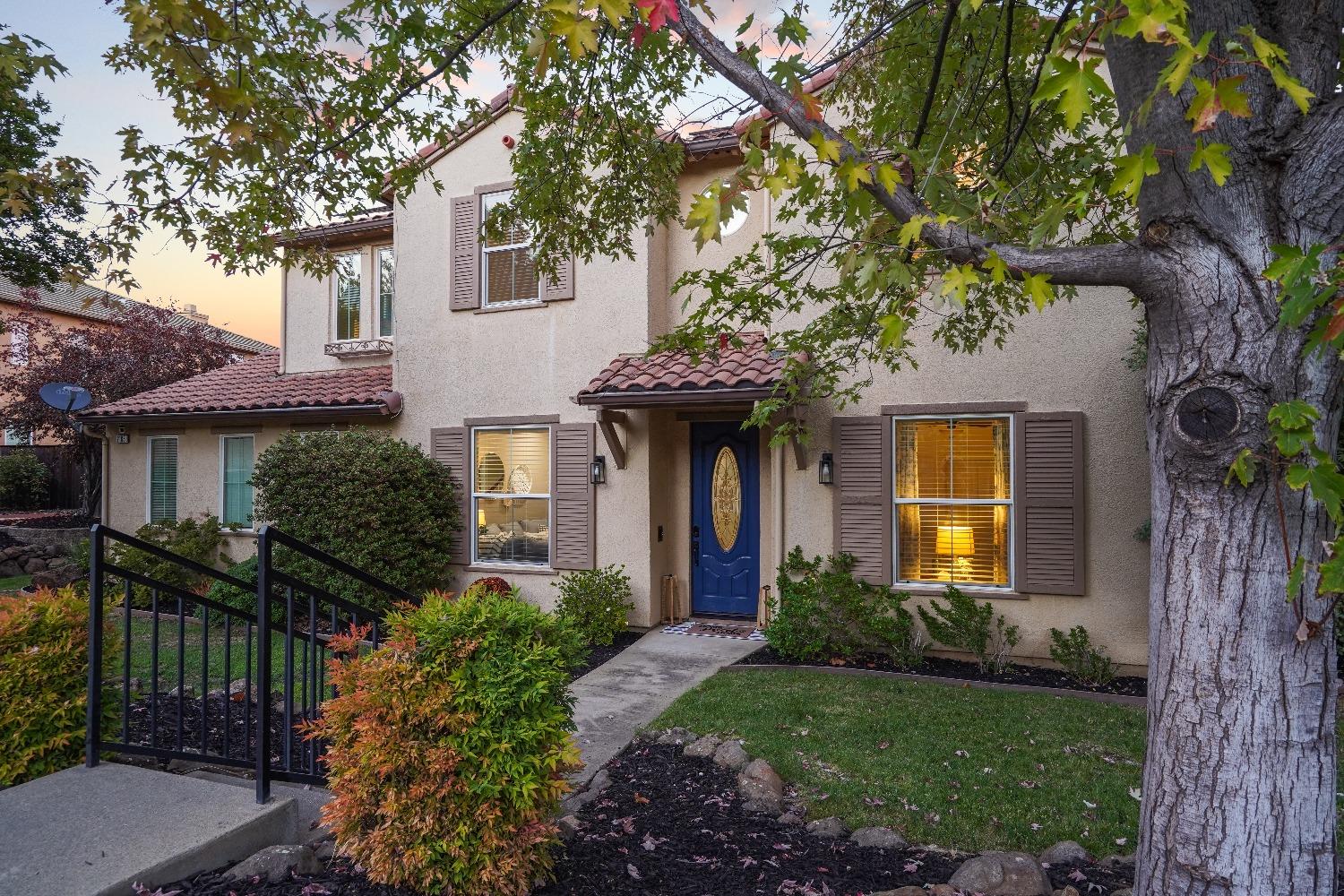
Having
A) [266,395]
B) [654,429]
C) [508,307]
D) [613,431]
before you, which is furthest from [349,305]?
[654,429]

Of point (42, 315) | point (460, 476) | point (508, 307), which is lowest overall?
point (460, 476)

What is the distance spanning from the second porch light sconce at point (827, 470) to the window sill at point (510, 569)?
344cm

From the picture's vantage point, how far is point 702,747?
211 inches

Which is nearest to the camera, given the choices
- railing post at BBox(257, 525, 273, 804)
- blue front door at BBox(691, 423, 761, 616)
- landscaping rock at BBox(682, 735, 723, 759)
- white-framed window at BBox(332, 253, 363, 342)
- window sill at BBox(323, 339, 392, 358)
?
railing post at BBox(257, 525, 273, 804)

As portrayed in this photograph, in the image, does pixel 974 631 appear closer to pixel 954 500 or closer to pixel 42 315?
pixel 954 500

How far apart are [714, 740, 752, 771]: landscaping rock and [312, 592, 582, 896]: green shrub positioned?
2061 millimetres

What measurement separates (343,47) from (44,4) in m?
2.10

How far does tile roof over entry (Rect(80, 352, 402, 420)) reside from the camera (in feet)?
33.9

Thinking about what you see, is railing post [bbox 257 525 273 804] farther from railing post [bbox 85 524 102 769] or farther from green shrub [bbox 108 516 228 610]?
green shrub [bbox 108 516 228 610]

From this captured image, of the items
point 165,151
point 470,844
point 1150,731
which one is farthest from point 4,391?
point 1150,731

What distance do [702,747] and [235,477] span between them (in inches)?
368

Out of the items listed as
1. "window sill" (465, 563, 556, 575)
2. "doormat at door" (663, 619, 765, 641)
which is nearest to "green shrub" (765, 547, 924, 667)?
"doormat at door" (663, 619, 765, 641)

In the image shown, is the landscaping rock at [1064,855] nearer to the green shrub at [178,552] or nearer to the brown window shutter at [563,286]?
the brown window shutter at [563,286]

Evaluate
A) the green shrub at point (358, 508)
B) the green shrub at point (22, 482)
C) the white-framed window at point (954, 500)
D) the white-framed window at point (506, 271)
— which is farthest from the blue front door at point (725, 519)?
the green shrub at point (22, 482)
